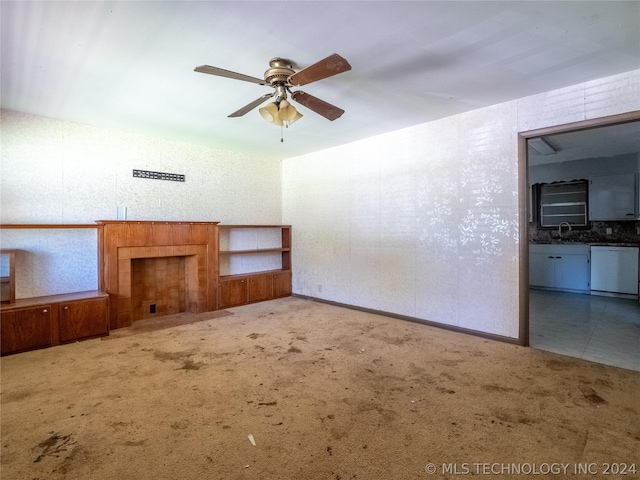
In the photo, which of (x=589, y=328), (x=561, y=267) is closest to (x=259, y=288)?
(x=589, y=328)

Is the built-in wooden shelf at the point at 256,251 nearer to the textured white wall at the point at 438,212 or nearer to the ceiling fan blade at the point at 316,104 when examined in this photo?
the textured white wall at the point at 438,212

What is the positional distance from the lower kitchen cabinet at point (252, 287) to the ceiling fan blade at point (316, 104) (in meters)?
3.55

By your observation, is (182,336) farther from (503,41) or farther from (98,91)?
(503,41)

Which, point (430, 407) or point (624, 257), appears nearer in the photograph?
point (430, 407)

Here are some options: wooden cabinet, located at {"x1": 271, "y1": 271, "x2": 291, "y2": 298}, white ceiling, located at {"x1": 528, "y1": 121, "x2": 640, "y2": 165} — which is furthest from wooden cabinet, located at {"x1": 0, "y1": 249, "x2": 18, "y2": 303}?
white ceiling, located at {"x1": 528, "y1": 121, "x2": 640, "y2": 165}

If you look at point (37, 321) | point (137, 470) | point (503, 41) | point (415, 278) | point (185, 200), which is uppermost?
point (503, 41)

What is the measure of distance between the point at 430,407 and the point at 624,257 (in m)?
5.93

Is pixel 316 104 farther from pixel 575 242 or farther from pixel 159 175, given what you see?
pixel 575 242

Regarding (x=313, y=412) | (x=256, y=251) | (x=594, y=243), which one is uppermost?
(x=594, y=243)

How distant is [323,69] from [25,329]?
13.4 feet

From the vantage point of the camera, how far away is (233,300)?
17.8 feet

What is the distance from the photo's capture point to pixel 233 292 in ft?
17.8

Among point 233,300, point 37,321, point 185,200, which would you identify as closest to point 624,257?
point 233,300

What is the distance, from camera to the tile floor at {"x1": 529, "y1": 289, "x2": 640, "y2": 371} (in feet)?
10.6
